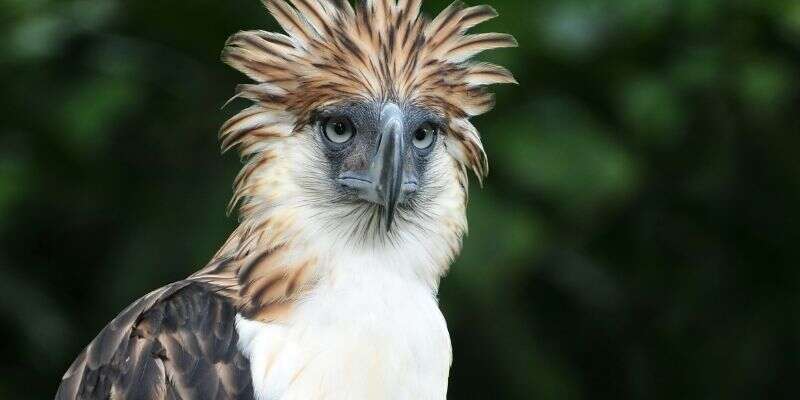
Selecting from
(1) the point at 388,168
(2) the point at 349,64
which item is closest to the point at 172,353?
(1) the point at 388,168

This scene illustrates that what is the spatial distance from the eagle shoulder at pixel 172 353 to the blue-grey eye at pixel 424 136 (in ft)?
2.35

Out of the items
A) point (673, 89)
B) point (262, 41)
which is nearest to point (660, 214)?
point (673, 89)

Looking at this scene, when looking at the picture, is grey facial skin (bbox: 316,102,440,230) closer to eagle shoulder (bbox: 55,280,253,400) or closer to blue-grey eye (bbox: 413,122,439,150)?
blue-grey eye (bbox: 413,122,439,150)

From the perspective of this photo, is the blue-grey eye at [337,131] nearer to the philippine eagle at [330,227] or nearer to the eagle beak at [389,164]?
the philippine eagle at [330,227]

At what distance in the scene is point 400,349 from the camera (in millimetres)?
3414

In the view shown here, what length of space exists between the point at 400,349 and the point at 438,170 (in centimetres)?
60

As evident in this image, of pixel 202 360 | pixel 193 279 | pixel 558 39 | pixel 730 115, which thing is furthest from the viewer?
pixel 730 115

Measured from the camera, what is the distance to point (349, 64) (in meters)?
3.59

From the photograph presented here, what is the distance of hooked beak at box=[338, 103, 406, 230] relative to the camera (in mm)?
3410

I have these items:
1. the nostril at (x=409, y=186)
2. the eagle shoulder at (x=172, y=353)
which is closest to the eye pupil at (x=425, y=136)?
the nostril at (x=409, y=186)

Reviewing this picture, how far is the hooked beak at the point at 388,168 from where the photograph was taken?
3.41 m

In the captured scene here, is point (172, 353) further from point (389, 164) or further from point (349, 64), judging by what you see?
point (349, 64)

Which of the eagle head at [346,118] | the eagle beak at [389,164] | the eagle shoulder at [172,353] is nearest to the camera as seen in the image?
the eagle shoulder at [172,353]

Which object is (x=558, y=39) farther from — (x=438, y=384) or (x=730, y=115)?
(x=438, y=384)
